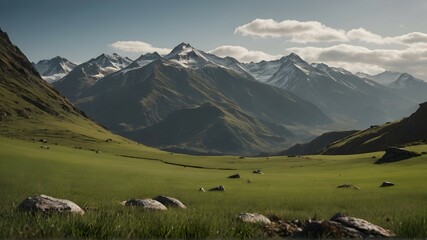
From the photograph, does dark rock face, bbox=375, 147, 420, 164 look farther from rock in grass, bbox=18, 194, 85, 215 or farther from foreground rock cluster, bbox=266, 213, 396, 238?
rock in grass, bbox=18, 194, 85, 215

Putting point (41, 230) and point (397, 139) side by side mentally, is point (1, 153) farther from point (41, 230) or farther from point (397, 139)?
point (397, 139)

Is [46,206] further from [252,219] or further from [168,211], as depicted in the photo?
[252,219]

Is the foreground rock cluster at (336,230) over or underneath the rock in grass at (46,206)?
underneath

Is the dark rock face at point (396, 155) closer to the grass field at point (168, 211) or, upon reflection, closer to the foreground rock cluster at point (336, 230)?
the grass field at point (168, 211)

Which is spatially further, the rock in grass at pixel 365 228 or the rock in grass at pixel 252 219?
the rock in grass at pixel 252 219

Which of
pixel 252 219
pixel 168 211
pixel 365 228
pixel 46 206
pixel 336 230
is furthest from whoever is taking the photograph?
pixel 168 211

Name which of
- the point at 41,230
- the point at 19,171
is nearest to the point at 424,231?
the point at 41,230

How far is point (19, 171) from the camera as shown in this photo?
4281cm

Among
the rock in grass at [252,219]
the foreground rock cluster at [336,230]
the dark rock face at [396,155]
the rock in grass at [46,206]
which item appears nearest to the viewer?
the foreground rock cluster at [336,230]

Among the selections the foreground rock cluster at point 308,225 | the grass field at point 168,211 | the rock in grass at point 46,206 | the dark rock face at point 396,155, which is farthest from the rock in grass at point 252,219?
the dark rock face at point 396,155

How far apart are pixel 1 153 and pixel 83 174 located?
Result: 13.4 meters

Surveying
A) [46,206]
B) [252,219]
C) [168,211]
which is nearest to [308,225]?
[252,219]

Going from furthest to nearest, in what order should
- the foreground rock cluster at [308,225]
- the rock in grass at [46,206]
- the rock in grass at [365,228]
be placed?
1. the rock in grass at [46,206]
2. the rock in grass at [365,228]
3. the foreground rock cluster at [308,225]

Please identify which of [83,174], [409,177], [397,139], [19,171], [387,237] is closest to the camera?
[387,237]
